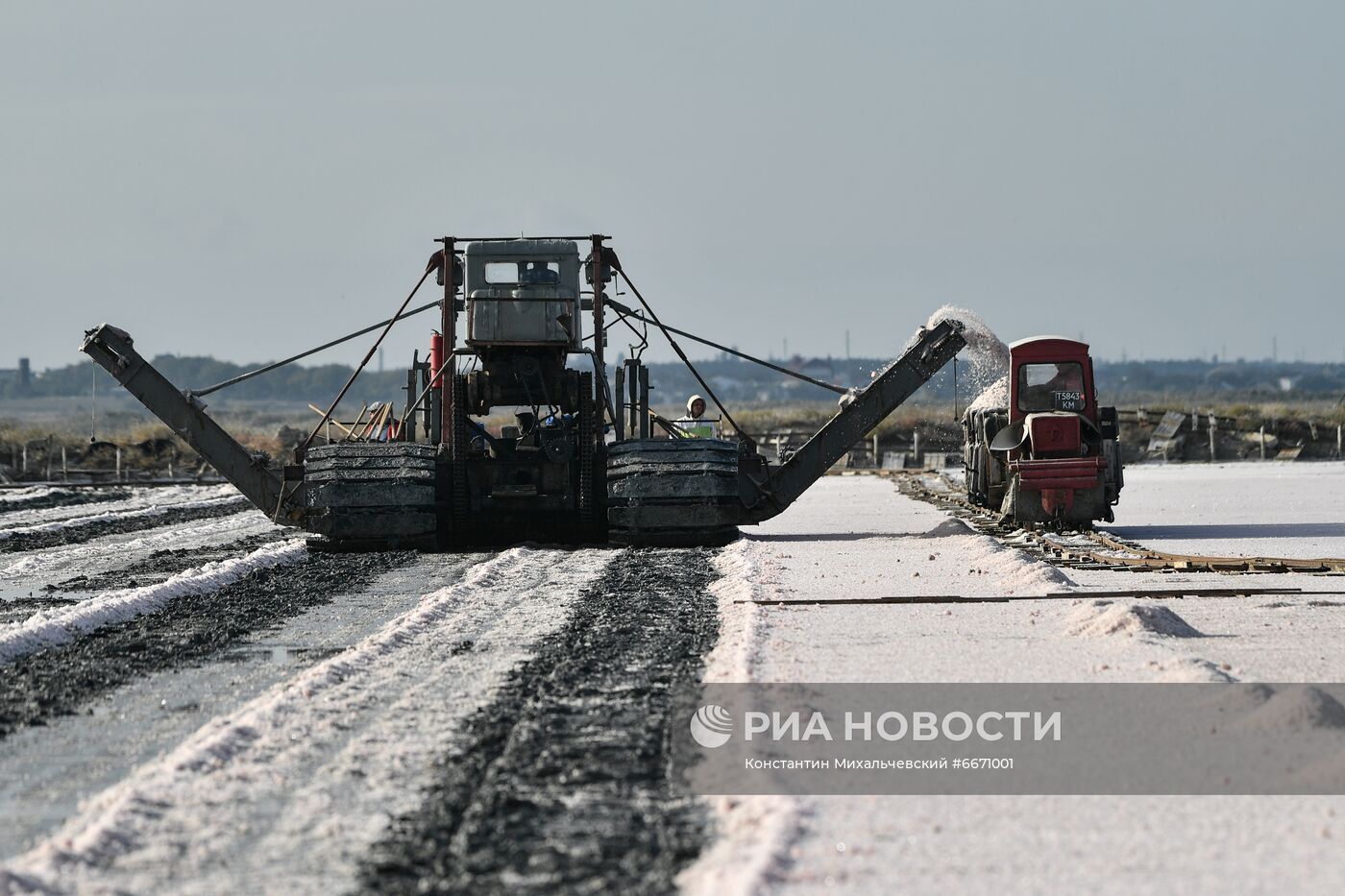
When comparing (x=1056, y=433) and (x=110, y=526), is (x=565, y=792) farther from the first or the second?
(x=110, y=526)

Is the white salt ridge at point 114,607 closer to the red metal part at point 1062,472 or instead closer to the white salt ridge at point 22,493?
the red metal part at point 1062,472

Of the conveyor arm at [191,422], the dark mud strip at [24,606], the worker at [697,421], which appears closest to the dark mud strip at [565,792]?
the dark mud strip at [24,606]

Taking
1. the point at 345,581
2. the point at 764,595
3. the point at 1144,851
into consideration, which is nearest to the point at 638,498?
the point at 345,581

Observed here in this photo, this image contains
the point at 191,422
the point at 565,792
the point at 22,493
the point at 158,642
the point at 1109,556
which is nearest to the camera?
the point at 565,792

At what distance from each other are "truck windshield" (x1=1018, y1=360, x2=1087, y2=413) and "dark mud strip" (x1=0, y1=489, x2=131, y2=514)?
19.4 meters

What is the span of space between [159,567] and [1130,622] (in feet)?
38.3

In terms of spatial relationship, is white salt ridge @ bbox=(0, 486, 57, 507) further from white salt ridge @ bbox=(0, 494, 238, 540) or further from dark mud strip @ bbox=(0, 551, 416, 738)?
dark mud strip @ bbox=(0, 551, 416, 738)

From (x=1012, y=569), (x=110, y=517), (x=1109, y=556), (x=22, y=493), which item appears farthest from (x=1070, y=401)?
(x=22, y=493)

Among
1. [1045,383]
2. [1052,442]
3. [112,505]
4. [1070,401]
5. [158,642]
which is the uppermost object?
[1045,383]

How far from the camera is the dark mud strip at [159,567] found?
58.8ft

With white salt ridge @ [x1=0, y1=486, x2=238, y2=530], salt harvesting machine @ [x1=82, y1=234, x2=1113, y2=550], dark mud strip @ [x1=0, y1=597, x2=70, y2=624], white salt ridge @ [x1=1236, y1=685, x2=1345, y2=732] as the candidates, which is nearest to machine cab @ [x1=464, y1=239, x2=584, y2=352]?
salt harvesting machine @ [x1=82, y1=234, x2=1113, y2=550]

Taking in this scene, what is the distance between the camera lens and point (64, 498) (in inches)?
1559

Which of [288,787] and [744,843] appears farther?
[288,787]

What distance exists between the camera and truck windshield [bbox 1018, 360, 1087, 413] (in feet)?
86.0
